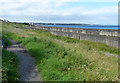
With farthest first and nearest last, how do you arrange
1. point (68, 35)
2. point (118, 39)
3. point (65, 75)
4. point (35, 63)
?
1. point (68, 35)
2. point (118, 39)
3. point (35, 63)
4. point (65, 75)

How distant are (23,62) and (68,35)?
896 inches

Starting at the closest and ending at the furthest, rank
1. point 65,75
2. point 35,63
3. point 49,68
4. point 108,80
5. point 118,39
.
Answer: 1. point 108,80
2. point 65,75
3. point 49,68
4. point 35,63
5. point 118,39

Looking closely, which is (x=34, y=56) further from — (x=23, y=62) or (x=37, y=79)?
(x=37, y=79)

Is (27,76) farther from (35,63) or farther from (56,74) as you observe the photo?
(35,63)

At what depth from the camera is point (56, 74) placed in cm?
832

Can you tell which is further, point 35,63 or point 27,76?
point 35,63

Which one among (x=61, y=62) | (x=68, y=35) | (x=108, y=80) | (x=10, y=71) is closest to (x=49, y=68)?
(x=61, y=62)

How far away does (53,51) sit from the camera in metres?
13.1

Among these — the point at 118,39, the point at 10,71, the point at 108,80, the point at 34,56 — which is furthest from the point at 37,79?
the point at 118,39

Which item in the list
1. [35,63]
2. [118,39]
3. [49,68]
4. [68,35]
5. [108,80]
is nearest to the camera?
[108,80]

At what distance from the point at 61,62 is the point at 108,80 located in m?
2.98

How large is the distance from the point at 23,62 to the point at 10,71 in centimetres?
341

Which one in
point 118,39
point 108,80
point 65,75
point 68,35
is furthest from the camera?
point 68,35

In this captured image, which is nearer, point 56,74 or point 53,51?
point 56,74
